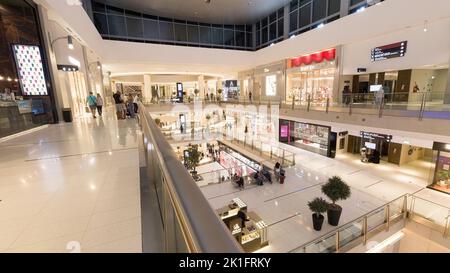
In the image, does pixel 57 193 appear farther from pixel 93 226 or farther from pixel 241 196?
pixel 241 196

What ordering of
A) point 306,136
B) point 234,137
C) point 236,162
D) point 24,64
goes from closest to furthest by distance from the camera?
point 24,64 → point 236,162 → point 306,136 → point 234,137

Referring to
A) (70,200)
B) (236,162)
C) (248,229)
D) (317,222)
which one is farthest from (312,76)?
(70,200)

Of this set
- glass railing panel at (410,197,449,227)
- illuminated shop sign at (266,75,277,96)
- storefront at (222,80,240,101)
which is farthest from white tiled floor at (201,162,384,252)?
storefront at (222,80,240,101)

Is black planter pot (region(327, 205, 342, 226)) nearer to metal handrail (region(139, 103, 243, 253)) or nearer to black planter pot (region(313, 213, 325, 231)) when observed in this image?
black planter pot (region(313, 213, 325, 231))

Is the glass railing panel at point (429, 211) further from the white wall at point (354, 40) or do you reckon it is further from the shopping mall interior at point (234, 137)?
the white wall at point (354, 40)

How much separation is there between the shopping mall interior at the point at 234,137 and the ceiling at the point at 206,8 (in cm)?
19

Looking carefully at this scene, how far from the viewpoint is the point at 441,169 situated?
9406 millimetres

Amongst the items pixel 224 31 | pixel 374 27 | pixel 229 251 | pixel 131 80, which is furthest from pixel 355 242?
pixel 131 80

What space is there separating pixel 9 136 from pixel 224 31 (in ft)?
63.7

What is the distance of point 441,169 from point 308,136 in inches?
297

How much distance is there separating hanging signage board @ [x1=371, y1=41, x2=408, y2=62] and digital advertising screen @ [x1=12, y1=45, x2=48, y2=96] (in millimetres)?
14914

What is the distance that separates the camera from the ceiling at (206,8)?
52.7 ft

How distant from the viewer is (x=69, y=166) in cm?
337

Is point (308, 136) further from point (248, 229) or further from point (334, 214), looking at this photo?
point (248, 229)
